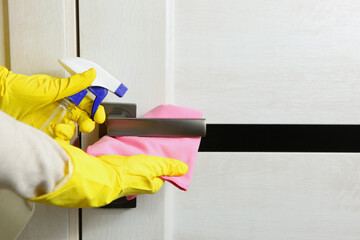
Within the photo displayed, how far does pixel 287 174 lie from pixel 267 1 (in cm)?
31

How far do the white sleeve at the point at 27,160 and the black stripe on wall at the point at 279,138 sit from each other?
314 mm

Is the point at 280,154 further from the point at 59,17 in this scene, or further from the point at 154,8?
the point at 59,17

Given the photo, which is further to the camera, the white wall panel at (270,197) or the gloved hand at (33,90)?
the white wall panel at (270,197)

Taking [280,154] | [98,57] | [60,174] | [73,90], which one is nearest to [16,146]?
[60,174]

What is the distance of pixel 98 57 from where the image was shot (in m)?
0.51

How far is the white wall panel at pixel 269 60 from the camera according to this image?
0.54 metres

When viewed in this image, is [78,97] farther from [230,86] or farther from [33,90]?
[230,86]

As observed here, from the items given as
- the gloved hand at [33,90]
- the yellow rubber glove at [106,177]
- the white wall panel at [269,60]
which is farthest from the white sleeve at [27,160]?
the white wall panel at [269,60]

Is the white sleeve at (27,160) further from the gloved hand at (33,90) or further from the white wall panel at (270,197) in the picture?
the white wall panel at (270,197)

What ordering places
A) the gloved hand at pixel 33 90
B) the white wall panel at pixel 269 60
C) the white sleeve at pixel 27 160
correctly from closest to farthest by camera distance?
the white sleeve at pixel 27 160 → the gloved hand at pixel 33 90 → the white wall panel at pixel 269 60

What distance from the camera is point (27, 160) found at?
10.8 inches

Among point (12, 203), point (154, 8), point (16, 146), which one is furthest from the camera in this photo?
point (154, 8)

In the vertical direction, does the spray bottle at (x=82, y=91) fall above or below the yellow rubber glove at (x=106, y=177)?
above

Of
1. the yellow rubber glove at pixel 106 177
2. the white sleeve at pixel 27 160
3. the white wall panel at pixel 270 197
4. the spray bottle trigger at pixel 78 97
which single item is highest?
the spray bottle trigger at pixel 78 97
